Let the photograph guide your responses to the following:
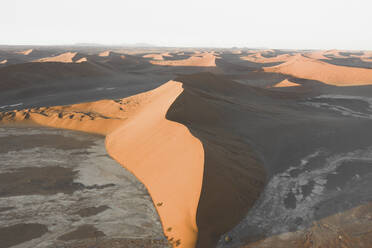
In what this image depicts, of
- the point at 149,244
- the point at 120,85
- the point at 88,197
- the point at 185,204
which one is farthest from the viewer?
the point at 120,85

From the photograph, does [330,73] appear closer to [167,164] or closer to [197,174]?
[167,164]

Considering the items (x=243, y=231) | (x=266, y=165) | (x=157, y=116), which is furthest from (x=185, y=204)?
(x=157, y=116)

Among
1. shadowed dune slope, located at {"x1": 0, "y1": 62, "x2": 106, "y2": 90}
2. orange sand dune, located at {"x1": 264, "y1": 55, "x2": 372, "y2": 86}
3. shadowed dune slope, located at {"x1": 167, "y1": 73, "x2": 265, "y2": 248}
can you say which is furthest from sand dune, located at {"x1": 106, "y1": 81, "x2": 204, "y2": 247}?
orange sand dune, located at {"x1": 264, "y1": 55, "x2": 372, "y2": 86}

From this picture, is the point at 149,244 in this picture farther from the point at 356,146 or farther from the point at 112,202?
the point at 356,146

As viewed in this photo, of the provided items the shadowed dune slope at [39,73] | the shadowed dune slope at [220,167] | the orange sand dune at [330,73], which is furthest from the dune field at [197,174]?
the orange sand dune at [330,73]

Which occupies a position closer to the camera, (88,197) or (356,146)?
(88,197)

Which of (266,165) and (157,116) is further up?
(157,116)

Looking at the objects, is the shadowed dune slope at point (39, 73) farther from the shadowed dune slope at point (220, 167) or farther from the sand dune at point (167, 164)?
the shadowed dune slope at point (220, 167)

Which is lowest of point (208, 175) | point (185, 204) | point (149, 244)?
point (149, 244)
